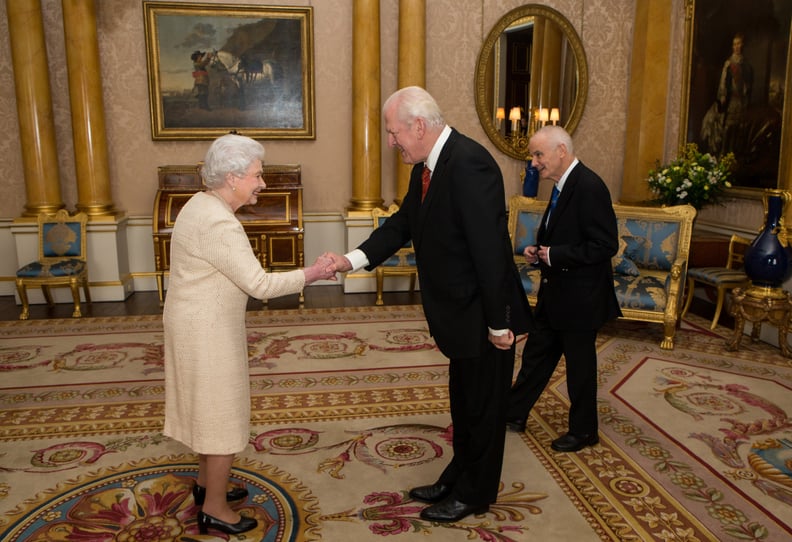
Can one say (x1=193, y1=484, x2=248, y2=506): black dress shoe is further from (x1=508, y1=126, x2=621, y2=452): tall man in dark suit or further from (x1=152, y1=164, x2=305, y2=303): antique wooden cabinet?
(x1=152, y1=164, x2=305, y2=303): antique wooden cabinet

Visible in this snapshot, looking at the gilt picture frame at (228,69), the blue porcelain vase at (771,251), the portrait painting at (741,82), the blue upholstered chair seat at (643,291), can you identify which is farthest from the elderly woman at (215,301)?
the portrait painting at (741,82)

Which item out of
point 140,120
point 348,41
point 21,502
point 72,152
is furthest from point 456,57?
point 21,502

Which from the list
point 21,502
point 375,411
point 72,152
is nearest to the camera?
point 21,502

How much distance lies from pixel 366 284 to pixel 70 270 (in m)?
3.10

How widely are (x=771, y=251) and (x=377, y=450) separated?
3622mm

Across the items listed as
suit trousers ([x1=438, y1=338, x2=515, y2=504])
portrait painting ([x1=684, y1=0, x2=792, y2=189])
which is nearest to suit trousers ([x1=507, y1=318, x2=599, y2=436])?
suit trousers ([x1=438, y1=338, x2=515, y2=504])

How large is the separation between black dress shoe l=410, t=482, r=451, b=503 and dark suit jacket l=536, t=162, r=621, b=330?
1029 mm

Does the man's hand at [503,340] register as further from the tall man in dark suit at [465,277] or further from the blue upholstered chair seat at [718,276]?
the blue upholstered chair seat at [718,276]

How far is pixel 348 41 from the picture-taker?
750 centimetres

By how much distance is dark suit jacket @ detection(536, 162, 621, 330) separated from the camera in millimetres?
3230

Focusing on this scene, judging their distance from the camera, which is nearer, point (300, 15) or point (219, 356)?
point (219, 356)

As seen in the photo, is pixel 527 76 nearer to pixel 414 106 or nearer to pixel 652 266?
pixel 652 266

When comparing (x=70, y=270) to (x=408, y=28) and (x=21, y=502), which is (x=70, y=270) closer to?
(x=21, y=502)

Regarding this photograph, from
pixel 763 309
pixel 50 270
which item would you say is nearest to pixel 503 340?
pixel 763 309
